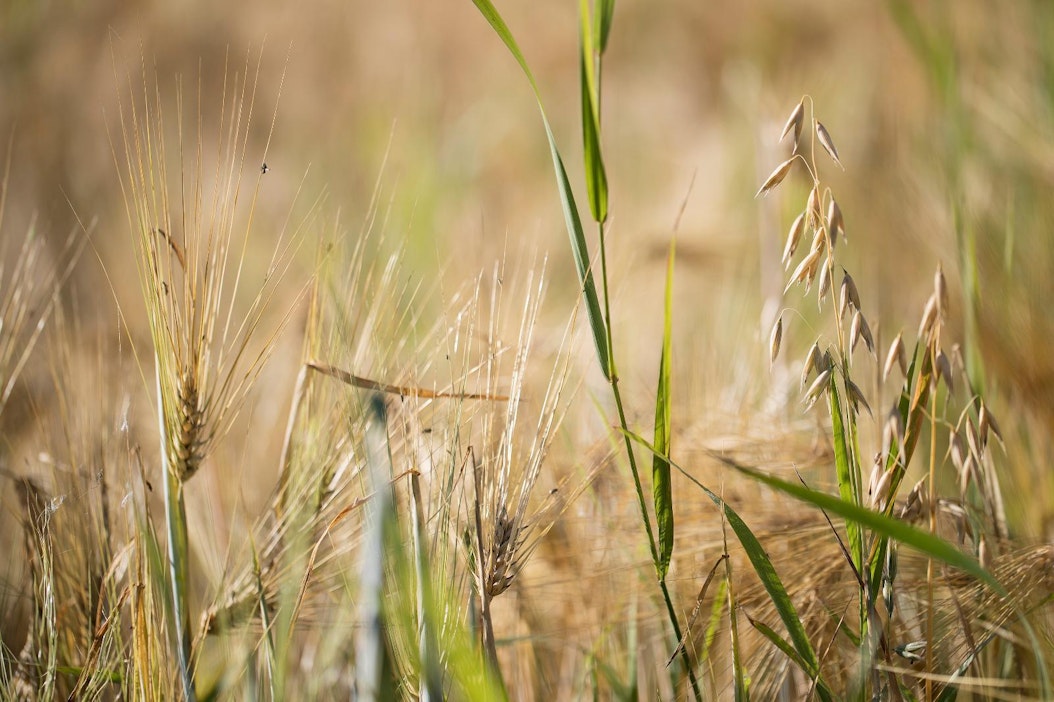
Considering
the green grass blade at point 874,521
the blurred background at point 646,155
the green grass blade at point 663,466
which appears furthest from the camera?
the blurred background at point 646,155

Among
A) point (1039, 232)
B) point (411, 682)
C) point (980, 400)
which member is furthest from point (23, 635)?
point (1039, 232)

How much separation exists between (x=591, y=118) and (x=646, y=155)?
5.88ft

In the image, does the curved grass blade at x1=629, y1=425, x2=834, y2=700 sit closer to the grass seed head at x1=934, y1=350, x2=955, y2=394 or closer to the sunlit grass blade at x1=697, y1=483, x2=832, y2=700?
the sunlit grass blade at x1=697, y1=483, x2=832, y2=700

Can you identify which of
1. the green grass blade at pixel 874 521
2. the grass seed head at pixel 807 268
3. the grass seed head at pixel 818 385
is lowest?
the green grass blade at pixel 874 521

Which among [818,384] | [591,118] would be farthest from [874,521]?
[591,118]

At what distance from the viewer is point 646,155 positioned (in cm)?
204

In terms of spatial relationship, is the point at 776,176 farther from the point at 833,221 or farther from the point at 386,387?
the point at 386,387

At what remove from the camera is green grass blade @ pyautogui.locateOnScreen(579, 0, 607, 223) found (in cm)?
32

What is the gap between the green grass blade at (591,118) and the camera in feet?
1.06

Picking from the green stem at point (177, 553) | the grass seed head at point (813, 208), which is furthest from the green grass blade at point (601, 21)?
the green stem at point (177, 553)

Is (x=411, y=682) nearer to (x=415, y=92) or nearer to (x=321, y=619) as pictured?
(x=321, y=619)

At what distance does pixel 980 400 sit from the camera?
0.35 meters

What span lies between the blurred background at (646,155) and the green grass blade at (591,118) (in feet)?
0.35

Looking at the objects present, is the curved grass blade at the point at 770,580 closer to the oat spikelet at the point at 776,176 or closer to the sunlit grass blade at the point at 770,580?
the sunlit grass blade at the point at 770,580
